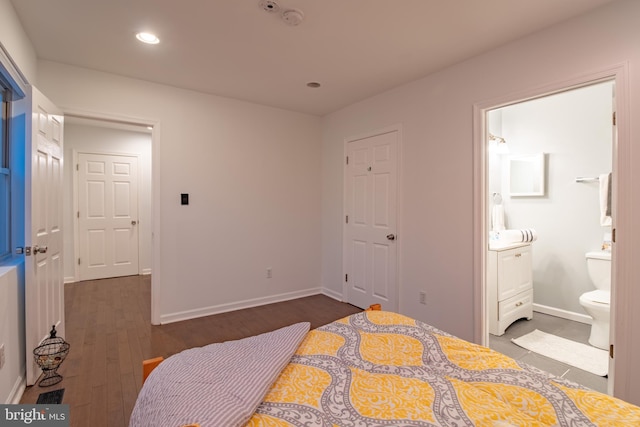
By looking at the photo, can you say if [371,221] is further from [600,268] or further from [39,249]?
[39,249]

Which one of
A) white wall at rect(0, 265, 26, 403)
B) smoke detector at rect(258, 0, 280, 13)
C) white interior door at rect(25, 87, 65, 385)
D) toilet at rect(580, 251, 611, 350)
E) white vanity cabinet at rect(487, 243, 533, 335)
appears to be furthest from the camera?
white vanity cabinet at rect(487, 243, 533, 335)

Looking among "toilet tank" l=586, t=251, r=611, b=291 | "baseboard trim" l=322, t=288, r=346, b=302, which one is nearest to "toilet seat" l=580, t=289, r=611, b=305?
"toilet tank" l=586, t=251, r=611, b=291

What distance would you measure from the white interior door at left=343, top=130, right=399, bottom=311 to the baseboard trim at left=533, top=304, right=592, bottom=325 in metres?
1.81

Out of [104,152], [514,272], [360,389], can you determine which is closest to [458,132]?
[514,272]

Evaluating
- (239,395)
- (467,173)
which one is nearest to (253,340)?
(239,395)

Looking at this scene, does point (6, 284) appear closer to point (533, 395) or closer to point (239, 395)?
point (239, 395)

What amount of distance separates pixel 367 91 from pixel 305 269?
239cm

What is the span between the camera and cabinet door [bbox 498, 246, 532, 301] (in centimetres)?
305

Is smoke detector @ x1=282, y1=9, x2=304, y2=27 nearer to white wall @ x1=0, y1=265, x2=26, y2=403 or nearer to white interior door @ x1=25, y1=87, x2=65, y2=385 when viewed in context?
white interior door @ x1=25, y1=87, x2=65, y2=385

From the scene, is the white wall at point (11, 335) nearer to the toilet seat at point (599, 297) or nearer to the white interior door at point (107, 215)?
the white interior door at point (107, 215)

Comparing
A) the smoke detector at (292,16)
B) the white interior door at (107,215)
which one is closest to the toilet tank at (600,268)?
the smoke detector at (292,16)

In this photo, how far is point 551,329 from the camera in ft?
10.5

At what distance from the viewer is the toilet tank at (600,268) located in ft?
9.87

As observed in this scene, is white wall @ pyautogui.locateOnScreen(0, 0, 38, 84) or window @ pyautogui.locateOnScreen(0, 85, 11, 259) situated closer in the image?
white wall @ pyautogui.locateOnScreen(0, 0, 38, 84)
